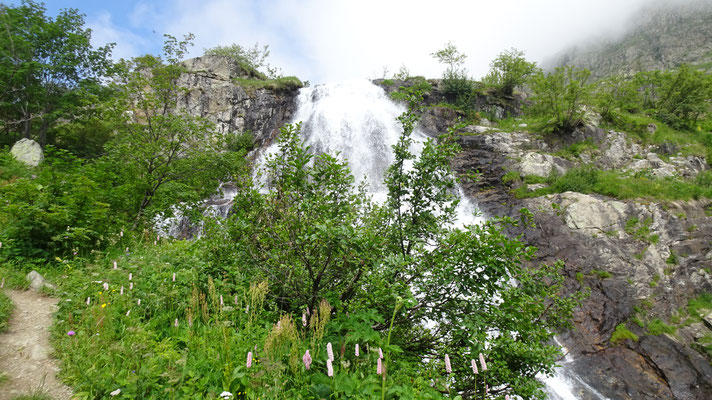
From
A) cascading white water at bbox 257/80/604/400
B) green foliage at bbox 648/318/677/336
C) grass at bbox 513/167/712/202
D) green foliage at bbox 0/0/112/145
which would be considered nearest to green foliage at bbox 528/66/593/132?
grass at bbox 513/167/712/202

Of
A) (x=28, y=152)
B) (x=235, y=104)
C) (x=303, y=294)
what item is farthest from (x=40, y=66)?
(x=303, y=294)

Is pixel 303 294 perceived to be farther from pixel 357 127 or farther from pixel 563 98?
pixel 563 98

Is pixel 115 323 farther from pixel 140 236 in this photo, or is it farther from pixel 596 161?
pixel 596 161

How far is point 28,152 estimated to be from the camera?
1656 cm

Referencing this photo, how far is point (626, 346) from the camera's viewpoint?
9727 mm

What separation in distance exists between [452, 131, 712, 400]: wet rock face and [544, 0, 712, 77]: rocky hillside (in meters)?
93.0

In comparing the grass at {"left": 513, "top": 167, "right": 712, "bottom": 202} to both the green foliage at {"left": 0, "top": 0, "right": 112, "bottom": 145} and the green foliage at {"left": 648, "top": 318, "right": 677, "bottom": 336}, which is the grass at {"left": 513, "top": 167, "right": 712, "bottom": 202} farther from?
the green foliage at {"left": 0, "top": 0, "right": 112, "bottom": 145}

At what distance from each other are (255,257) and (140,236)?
5.61m

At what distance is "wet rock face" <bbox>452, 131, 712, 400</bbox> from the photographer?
8867 mm

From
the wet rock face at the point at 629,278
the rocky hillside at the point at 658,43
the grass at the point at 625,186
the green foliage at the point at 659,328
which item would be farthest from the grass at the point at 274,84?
the rocky hillside at the point at 658,43

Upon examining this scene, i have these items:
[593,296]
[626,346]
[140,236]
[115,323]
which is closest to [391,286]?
[115,323]

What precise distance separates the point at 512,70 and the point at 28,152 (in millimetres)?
37313

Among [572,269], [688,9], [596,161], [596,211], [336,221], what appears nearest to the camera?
[336,221]

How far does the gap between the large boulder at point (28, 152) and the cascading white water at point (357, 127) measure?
11808 mm
